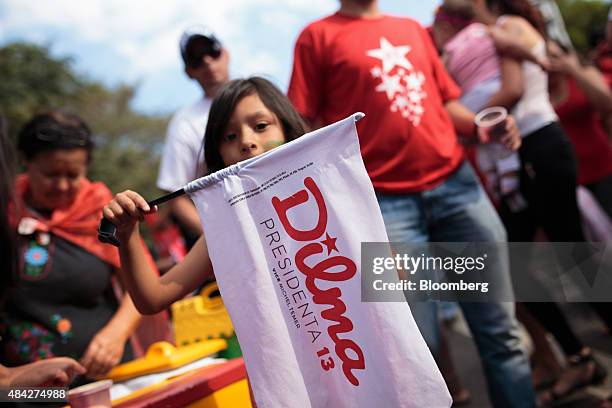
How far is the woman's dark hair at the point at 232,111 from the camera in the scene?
7.02ft

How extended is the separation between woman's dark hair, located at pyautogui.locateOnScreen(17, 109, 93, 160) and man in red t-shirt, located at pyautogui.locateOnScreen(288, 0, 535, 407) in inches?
37.3

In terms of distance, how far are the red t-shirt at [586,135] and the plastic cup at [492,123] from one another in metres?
1.48

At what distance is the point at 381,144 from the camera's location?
2668mm

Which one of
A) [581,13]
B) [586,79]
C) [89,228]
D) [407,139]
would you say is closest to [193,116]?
[89,228]

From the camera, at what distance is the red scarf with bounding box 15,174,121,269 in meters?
2.88

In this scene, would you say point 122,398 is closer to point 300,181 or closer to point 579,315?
point 300,181

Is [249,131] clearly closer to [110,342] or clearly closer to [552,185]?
[110,342]

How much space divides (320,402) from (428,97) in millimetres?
1457

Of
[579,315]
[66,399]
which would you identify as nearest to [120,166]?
[579,315]

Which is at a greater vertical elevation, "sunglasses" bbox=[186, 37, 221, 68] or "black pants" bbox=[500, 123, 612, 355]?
"sunglasses" bbox=[186, 37, 221, 68]

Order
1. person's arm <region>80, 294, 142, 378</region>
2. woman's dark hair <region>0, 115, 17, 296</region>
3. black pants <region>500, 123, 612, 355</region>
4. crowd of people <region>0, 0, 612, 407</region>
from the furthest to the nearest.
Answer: black pants <region>500, 123, 612, 355</region> < crowd of people <region>0, 0, 612, 407</region> < person's arm <region>80, 294, 142, 378</region> < woman's dark hair <region>0, 115, 17, 296</region>

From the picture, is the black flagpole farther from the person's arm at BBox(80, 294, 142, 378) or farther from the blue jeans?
the blue jeans

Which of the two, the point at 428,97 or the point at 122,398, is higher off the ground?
the point at 428,97

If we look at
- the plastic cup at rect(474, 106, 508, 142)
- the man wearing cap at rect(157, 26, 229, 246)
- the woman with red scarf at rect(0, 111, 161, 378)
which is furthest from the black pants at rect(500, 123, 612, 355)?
the woman with red scarf at rect(0, 111, 161, 378)
